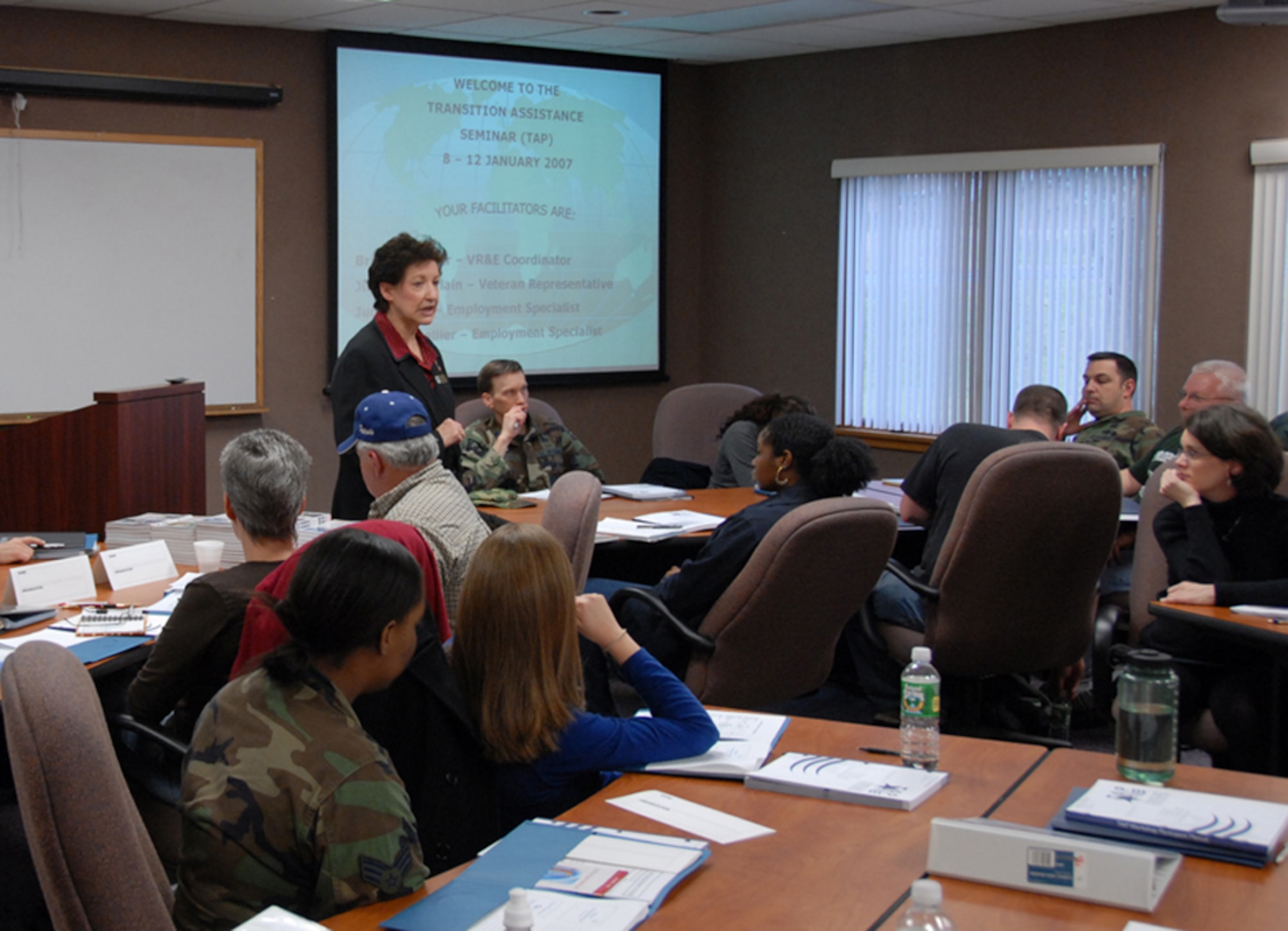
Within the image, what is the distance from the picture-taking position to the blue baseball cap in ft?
10.6

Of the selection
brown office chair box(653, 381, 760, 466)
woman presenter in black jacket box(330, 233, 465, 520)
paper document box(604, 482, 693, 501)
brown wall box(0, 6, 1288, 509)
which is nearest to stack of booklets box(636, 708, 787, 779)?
woman presenter in black jacket box(330, 233, 465, 520)

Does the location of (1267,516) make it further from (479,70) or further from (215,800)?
(479,70)

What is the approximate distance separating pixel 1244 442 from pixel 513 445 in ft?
9.01

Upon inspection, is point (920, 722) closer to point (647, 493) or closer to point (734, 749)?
point (734, 749)

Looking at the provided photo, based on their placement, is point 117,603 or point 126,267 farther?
point 126,267

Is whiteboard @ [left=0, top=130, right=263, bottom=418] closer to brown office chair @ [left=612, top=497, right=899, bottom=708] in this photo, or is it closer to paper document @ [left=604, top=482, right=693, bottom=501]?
paper document @ [left=604, top=482, right=693, bottom=501]

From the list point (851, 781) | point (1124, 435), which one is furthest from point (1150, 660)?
point (1124, 435)

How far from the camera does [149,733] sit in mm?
2727

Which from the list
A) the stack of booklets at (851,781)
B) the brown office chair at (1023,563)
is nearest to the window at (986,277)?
the brown office chair at (1023,563)

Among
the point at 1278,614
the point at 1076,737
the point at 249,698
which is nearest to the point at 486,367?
the point at 1076,737

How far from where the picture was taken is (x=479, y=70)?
7.07 meters

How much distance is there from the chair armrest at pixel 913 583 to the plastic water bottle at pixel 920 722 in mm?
1532

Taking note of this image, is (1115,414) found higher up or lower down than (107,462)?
higher up

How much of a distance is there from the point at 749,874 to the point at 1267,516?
243 centimetres
